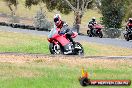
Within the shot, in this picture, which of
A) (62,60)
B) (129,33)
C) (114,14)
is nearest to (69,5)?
(114,14)

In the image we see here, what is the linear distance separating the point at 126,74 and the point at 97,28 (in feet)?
98.1

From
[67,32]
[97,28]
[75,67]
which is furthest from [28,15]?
[75,67]

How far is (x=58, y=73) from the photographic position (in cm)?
1124

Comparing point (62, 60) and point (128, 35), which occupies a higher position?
point (62, 60)

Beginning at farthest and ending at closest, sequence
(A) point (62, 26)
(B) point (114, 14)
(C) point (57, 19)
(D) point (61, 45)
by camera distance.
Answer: (B) point (114, 14) → (D) point (61, 45) → (A) point (62, 26) → (C) point (57, 19)

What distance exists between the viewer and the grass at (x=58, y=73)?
9.54 m

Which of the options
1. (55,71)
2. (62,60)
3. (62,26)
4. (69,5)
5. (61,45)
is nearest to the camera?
(55,71)

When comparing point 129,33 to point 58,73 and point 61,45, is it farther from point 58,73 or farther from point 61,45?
point 58,73

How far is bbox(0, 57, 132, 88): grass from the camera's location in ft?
31.3

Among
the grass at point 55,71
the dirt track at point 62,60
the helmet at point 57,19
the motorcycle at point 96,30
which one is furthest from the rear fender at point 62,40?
the motorcycle at point 96,30

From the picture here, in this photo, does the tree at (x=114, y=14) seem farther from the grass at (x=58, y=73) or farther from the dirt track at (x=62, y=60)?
the grass at (x=58, y=73)

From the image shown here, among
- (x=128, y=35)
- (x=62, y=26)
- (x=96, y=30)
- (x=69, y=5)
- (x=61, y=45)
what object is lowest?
(x=96, y=30)

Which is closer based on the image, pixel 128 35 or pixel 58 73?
pixel 58 73

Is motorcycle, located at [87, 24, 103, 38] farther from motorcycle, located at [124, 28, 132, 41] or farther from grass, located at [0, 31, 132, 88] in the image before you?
grass, located at [0, 31, 132, 88]
